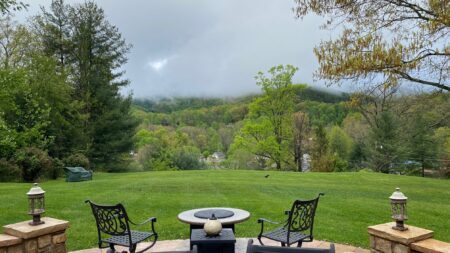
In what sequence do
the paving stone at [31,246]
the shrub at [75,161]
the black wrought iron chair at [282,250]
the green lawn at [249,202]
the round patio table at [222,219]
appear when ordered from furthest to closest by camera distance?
the shrub at [75,161] < the green lawn at [249,202] < the round patio table at [222,219] < the paving stone at [31,246] < the black wrought iron chair at [282,250]

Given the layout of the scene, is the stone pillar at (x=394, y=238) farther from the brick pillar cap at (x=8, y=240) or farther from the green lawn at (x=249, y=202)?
the brick pillar cap at (x=8, y=240)

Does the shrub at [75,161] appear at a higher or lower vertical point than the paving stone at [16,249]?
higher

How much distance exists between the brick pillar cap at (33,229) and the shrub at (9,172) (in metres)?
10.9

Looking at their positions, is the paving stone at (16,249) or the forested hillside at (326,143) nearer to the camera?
the paving stone at (16,249)

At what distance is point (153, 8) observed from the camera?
19891 millimetres

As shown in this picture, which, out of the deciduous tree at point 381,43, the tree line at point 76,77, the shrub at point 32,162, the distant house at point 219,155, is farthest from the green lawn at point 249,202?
the distant house at point 219,155

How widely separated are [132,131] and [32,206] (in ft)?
59.2

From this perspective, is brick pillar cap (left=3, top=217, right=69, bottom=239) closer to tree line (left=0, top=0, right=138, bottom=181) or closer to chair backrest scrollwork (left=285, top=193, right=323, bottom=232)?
chair backrest scrollwork (left=285, top=193, right=323, bottom=232)

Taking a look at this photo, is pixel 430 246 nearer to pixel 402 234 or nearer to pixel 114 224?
pixel 402 234

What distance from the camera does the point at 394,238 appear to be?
11.3 feet

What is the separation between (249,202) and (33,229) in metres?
4.95

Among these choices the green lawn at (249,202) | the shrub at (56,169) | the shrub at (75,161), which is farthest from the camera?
the shrub at (75,161)

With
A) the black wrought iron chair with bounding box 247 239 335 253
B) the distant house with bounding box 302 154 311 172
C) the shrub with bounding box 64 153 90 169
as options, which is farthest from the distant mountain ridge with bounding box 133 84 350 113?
the black wrought iron chair with bounding box 247 239 335 253

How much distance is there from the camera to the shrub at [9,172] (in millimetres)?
12875
